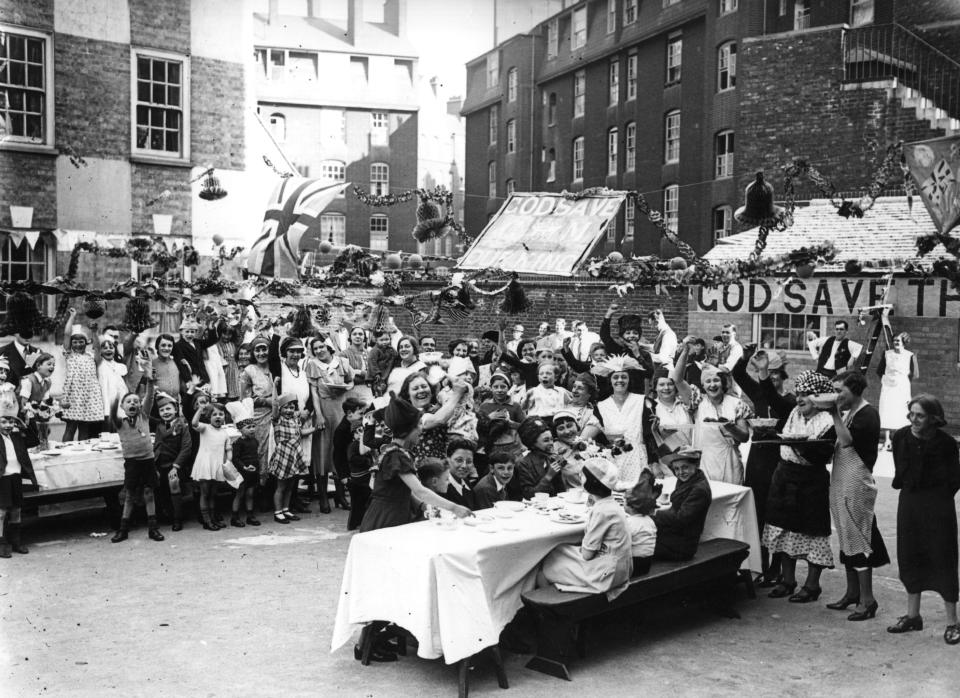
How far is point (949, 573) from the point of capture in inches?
253

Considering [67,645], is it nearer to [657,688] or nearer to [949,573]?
[657,688]

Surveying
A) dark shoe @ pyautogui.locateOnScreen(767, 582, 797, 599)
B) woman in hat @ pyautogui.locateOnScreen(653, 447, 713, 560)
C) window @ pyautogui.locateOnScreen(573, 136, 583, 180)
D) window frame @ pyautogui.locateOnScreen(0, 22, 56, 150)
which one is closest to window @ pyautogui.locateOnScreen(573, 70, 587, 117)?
window @ pyautogui.locateOnScreen(573, 136, 583, 180)

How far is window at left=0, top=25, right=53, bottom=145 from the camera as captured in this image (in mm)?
15867

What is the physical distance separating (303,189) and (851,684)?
30.4 ft

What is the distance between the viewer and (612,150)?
35719 mm

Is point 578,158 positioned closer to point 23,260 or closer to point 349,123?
point 349,123

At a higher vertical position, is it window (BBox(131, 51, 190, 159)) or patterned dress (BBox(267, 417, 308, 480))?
window (BBox(131, 51, 190, 159))

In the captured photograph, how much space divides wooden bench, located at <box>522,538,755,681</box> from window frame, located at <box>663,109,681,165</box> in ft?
90.6

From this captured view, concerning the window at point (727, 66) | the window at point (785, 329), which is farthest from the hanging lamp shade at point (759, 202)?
the window at point (727, 66)

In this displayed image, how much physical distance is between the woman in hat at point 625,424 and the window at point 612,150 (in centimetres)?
2794

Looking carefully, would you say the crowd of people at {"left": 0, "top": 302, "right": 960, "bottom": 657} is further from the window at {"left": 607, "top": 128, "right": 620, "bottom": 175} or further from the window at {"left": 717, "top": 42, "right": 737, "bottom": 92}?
the window at {"left": 607, "top": 128, "right": 620, "bottom": 175}

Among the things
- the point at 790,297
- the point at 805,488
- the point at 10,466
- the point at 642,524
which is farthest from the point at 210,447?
the point at 790,297

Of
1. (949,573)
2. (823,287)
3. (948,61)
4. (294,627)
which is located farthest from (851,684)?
(948,61)

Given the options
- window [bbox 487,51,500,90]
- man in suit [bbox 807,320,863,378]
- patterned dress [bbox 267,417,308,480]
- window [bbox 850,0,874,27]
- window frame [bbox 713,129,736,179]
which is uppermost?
window [bbox 487,51,500,90]
